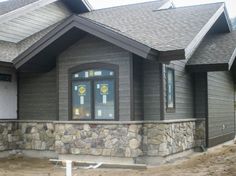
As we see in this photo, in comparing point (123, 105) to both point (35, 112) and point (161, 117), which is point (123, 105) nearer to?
point (161, 117)

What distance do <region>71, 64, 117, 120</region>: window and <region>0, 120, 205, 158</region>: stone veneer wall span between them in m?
0.36

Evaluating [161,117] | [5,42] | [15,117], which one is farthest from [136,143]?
[5,42]

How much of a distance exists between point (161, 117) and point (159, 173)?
229 centimetres

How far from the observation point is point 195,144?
14.6m

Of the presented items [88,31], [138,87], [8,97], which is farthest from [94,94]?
[8,97]

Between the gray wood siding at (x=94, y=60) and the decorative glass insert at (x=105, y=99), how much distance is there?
1.06ft

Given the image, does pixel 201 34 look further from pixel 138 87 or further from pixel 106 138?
pixel 106 138

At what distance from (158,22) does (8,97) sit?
590 centimetres

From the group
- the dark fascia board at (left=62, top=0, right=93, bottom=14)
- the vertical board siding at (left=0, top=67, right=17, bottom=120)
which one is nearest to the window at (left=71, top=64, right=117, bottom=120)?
the vertical board siding at (left=0, top=67, right=17, bottom=120)

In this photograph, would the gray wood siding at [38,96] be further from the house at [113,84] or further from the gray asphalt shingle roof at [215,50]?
the gray asphalt shingle roof at [215,50]

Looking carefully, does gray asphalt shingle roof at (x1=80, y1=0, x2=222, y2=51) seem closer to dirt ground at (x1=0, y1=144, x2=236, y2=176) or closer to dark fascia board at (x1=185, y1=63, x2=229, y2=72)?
dark fascia board at (x1=185, y1=63, x2=229, y2=72)

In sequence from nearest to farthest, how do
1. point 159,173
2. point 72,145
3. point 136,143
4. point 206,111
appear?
point 159,173 < point 136,143 < point 72,145 < point 206,111

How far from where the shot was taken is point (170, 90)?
12.9m

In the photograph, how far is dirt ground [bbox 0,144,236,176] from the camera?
9797 millimetres
